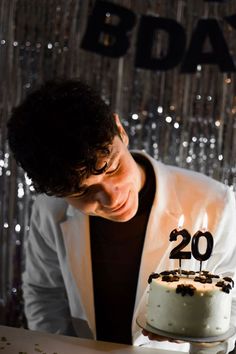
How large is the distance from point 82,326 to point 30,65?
1322 mm

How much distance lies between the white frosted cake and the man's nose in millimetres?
232

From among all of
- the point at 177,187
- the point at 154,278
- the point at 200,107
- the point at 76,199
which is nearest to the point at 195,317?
the point at 154,278

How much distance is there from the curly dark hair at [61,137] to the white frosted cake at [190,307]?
1.12ft

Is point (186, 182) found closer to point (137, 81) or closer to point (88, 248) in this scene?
point (88, 248)

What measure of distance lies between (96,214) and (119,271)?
0.31 m

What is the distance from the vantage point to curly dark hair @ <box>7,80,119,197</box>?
1285 millimetres

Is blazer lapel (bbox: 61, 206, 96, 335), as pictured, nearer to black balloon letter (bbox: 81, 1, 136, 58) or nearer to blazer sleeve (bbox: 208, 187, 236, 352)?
blazer sleeve (bbox: 208, 187, 236, 352)

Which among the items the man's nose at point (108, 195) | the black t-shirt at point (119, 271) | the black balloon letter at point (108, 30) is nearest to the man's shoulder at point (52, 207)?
the black t-shirt at point (119, 271)

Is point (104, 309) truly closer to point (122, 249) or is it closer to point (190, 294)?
point (122, 249)

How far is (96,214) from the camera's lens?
1.49 m

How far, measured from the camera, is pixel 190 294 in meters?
1.27

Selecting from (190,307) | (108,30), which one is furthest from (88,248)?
(108,30)

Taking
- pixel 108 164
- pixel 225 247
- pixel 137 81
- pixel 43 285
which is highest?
pixel 137 81

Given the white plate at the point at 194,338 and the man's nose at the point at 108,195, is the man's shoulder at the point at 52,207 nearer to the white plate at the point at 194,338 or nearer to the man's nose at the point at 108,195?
the man's nose at the point at 108,195
